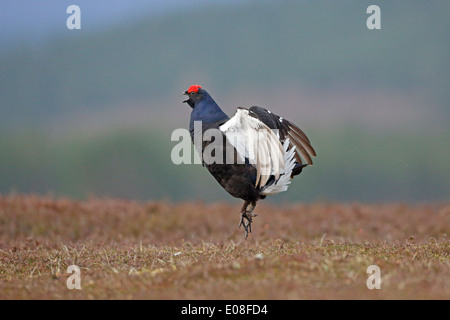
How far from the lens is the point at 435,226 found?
667 inches

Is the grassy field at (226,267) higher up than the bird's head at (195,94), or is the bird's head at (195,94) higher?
the bird's head at (195,94)

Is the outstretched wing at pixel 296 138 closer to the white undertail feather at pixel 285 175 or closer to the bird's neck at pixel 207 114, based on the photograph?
the white undertail feather at pixel 285 175

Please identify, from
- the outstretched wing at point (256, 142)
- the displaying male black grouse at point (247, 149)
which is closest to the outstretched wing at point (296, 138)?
the displaying male black grouse at point (247, 149)

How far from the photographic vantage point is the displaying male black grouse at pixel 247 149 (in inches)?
366

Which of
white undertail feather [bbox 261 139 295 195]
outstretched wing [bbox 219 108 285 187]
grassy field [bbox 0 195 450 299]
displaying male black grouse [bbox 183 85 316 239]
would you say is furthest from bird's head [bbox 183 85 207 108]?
grassy field [bbox 0 195 450 299]

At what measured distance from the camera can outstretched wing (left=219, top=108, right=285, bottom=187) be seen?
30.3 ft

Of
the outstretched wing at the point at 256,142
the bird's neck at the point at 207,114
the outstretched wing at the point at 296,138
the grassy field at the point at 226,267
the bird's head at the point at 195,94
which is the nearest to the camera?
the grassy field at the point at 226,267

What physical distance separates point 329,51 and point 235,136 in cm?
8026

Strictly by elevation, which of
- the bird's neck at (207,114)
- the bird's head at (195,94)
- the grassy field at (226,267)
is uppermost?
the bird's head at (195,94)

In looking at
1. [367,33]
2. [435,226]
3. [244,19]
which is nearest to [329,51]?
[367,33]

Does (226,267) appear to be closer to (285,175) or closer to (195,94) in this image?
(285,175)

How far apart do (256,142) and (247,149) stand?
295 millimetres

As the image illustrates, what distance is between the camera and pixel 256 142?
941cm

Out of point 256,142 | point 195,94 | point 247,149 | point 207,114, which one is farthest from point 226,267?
point 195,94
